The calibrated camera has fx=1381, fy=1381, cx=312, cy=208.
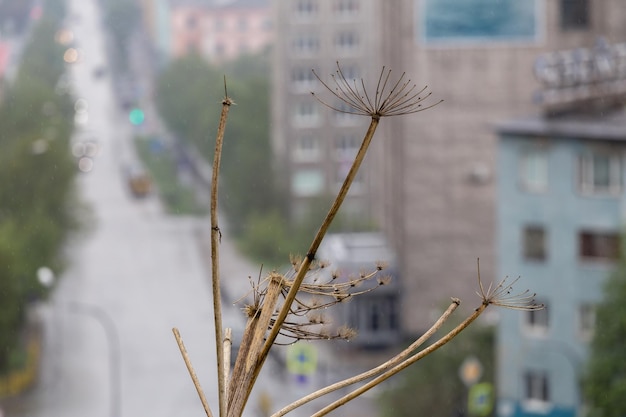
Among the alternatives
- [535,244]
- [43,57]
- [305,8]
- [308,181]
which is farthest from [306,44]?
[535,244]

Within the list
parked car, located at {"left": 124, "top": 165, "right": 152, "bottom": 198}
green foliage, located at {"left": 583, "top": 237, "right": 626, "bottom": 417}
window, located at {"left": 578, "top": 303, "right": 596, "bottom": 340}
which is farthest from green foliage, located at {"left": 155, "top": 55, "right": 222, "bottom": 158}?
green foliage, located at {"left": 583, "top": 237, "right": 626, "bottom": 417}

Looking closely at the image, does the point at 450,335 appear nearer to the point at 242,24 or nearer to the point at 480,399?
the point at 480,399

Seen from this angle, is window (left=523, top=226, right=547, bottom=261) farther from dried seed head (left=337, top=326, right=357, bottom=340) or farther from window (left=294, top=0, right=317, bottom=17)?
window (left=294, top=0, right=317, bottom=17)

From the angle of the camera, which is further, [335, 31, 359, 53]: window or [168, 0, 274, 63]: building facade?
[168, 0, 274, 63]: building facade

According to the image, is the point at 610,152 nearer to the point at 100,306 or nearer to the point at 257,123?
the point at 100,306

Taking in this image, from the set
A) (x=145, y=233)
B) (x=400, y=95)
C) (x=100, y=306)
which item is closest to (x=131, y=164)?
(x=145, y=233)

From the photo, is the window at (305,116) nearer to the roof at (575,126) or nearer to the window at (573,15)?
the window at (573,15)

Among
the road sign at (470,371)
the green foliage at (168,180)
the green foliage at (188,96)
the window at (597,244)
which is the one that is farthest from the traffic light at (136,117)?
the window at (597,244)
